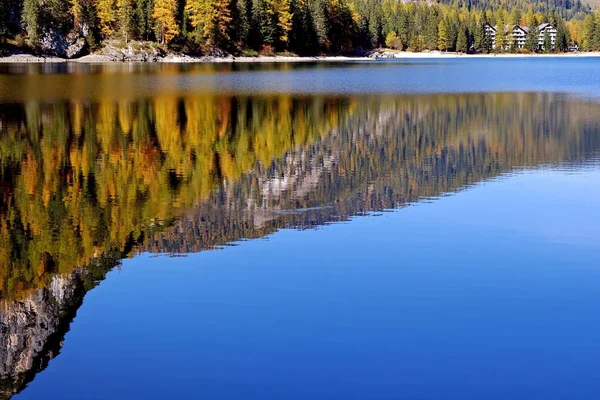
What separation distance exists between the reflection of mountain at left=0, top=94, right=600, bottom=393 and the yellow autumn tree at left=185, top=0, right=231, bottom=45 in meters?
72.0

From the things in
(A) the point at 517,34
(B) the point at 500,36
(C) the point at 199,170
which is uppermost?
(A) the point at 517,34

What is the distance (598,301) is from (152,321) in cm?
580

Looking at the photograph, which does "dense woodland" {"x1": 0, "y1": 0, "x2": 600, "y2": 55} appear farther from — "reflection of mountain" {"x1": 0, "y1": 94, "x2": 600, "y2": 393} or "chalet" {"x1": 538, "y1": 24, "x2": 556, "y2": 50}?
"reflection of mountain" {"x1": 0, "y1": 94, "x2": 600, "y2": 393}

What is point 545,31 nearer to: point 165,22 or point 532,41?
point 532,41

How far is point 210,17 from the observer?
108188 mm

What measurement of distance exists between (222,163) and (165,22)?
8841 cm

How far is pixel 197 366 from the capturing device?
867 centimetres

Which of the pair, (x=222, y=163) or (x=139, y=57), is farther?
(x=139, y=57)

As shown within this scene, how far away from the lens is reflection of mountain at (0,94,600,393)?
42.3ft

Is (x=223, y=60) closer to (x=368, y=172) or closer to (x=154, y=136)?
(x=154, y=136)

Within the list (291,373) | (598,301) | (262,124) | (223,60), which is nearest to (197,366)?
(291,373)

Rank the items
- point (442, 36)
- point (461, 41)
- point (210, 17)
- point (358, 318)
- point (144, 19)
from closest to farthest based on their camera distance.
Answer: point (358, 318)
point (144, 19)
point (210, 17)
point (442, 36)
point (461, 41)

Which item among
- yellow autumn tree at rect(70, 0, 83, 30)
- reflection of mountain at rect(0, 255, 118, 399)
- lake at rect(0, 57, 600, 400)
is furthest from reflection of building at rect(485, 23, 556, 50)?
reflection of mountain at rect(0, 255, 118, 399)

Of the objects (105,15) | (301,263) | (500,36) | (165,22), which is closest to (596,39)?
(500,36)
